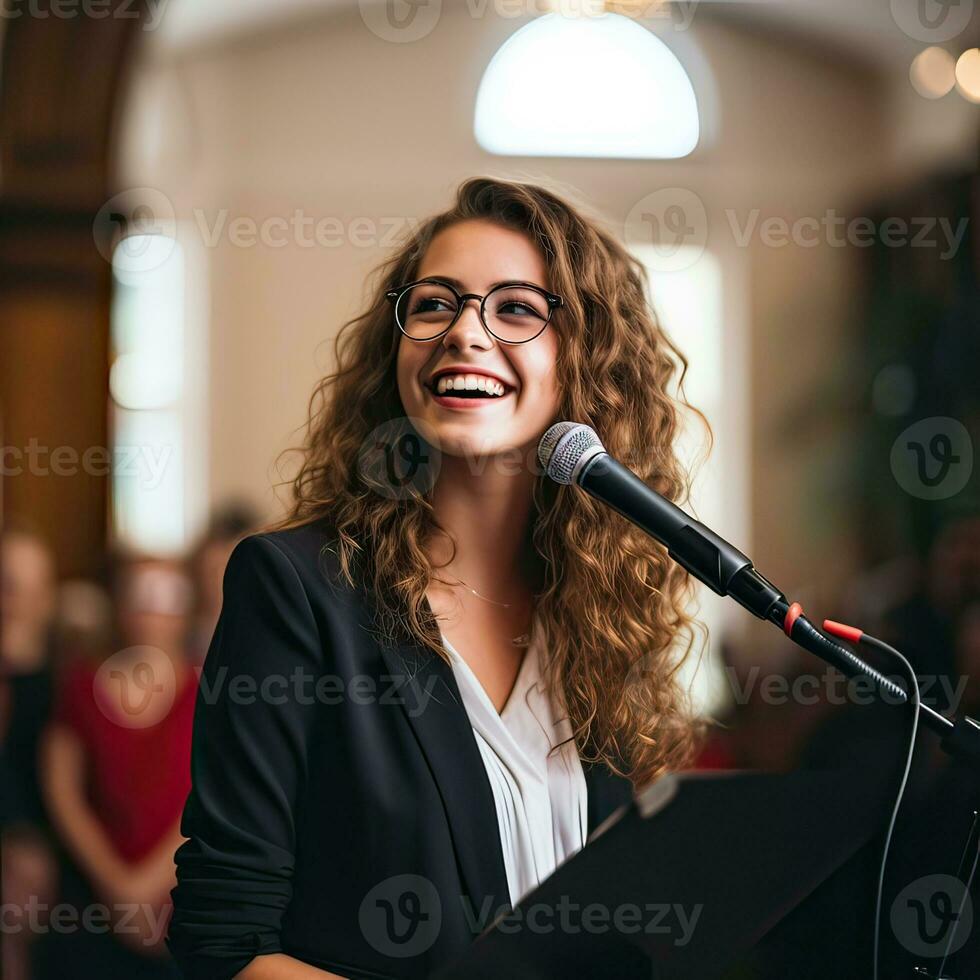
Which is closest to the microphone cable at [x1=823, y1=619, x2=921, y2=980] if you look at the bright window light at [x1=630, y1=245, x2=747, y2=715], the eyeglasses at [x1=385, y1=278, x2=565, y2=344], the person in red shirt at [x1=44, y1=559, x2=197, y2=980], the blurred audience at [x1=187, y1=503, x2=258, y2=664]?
the eyeglasses at [x1=385, y1=278, x2=565, y2=344]

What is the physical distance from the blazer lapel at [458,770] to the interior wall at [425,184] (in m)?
3.03

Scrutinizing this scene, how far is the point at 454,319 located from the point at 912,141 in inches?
147

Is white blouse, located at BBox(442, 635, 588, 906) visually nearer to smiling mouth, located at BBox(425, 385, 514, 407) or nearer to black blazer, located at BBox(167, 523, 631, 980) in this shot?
black blazer, located at BBox(167, 523, 631, 980)

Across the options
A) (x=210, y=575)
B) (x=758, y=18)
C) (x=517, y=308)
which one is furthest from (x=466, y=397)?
(x=758, y=18)

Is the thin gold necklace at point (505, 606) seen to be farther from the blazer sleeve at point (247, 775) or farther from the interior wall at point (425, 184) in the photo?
the interior wall at point (425, 184)

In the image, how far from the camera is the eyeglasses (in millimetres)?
1049

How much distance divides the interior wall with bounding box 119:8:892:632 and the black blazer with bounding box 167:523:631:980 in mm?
3041

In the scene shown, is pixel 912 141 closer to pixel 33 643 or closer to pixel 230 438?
pixel 230 438

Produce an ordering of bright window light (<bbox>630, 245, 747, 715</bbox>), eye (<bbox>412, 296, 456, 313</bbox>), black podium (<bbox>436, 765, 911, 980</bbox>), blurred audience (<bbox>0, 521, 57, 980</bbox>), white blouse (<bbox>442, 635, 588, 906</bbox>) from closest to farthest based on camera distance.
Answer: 1. black podium (<bbox>436, 765, 911, 980</bbox>)
2. white blouse (<bbox>442, 635, 588, 906</bbox>)
3. eye (<bbox>412, 296, 456, 313</bbox>)
4. blurred audience (<bbox>0, 521, 57, 980</bbox>)
5. bright window light (<bbox>630, 245, 747, 715</bbox>)

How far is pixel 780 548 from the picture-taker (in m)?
4.31

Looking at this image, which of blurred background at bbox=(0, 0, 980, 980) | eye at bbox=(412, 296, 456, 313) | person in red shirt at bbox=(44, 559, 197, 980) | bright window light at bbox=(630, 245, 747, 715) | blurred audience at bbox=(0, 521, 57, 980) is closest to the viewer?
eye at bbox=(412, 296, 456, 313)

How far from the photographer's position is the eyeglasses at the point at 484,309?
3.44 ft

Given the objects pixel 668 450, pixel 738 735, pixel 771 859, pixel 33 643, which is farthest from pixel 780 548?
pixel 771 859

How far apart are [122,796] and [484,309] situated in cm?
145
